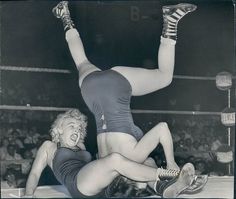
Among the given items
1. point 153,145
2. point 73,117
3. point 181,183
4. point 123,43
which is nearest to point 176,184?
point 181,183

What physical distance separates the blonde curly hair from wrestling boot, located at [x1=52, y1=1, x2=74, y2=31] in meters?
0.62

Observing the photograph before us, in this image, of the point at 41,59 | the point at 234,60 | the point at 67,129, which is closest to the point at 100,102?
the point at 67,129

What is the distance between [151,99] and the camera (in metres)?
3.60

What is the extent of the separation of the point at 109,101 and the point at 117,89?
104 mm

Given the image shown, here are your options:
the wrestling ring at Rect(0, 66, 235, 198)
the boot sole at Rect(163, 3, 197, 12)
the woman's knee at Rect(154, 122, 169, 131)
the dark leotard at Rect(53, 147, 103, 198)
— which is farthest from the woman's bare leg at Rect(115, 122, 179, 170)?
the boot sole at Rect(163, 3, 197, 12)

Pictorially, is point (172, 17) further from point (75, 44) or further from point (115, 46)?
point (75, 44)

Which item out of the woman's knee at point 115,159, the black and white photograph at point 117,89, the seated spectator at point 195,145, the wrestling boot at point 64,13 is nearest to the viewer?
the woman's knee at point 115,159

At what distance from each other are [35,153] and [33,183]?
217 mm

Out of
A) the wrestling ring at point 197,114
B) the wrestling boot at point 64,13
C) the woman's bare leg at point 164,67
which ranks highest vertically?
the wrestling boot at point 64,13

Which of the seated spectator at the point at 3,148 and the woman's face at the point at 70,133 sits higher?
the woman's face at the point at 70,133

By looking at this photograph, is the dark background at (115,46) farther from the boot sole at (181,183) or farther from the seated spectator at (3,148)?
the boot sole at (181,183)

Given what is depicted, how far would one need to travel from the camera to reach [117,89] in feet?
11.5

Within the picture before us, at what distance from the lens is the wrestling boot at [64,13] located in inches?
139

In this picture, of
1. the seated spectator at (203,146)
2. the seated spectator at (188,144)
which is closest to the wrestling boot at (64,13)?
the seated spectator at (188,144)
